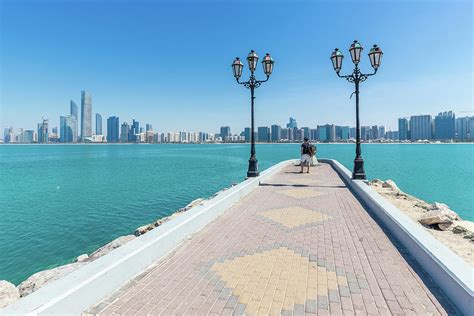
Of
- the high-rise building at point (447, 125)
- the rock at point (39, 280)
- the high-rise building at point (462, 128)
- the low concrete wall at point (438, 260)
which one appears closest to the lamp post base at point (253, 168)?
the low concrete wall at point (438, 260)

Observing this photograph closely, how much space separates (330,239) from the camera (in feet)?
17.9

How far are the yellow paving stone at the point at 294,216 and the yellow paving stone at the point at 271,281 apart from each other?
1.96m

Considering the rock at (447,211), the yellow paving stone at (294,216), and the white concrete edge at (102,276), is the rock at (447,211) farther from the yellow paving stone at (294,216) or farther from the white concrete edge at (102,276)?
the white concrete edge at (102,276)

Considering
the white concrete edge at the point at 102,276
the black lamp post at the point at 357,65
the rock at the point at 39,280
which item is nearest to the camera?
→ the white concrete edge at the point at 102,276

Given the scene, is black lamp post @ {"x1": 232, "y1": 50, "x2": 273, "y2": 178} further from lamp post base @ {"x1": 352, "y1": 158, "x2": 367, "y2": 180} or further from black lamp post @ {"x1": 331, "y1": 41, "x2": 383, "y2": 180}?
lamp post base @ {"x1": 352, "y1": 158, "x2": 367, "y2": 180}

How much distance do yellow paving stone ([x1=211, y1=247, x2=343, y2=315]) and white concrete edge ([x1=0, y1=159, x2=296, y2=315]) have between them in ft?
3.78

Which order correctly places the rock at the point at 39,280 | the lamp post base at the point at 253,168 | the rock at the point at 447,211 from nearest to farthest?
the rock at the point at 39,280 → the rock at the point at 447,211 → the lamp post base at the point at 253,168

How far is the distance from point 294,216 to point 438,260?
3.65 m

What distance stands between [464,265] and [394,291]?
100 cm

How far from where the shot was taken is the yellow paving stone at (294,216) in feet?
21.7

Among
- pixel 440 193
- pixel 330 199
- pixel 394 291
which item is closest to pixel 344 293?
pixel 394 291

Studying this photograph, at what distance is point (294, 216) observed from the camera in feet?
23.4

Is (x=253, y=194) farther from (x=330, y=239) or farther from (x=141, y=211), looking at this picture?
(x=141, y=211)

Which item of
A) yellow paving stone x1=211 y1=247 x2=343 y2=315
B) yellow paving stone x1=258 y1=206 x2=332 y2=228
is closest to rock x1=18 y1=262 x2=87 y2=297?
yellow paving stone x1=211 y1=247 x2=343 y2=315
